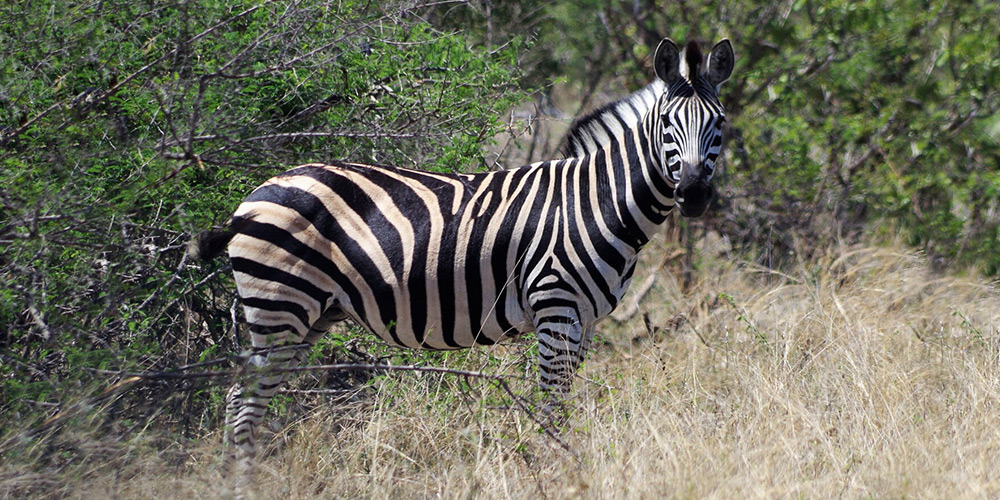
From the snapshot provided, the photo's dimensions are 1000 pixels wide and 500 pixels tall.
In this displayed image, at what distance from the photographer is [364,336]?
575 centimetres

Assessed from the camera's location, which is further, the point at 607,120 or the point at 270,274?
the point at 607,120

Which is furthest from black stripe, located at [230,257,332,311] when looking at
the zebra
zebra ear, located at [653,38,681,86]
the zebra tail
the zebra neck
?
zebra ear, located at [653,38,681,86]

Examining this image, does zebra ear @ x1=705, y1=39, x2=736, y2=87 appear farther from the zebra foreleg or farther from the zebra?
the zebra foreleg

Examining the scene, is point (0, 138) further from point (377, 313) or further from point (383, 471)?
point (383, 471)

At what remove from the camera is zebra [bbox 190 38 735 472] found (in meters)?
4.63

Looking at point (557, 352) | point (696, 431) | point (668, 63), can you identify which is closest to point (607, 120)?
point (668, 63)

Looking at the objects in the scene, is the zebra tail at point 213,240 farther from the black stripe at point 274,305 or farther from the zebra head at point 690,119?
the zebra head at point 690,119

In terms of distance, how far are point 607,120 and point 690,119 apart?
65cm

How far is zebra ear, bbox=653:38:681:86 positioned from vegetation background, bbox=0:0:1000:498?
1.44 meters

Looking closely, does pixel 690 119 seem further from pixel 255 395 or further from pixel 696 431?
pixel 255 395

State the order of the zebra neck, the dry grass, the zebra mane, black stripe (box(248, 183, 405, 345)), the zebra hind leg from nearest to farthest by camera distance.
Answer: the dry grass < the zebra hind leg < black stripe (box(248, 183, 405, 345)) < the zebra neck < the zebra mane

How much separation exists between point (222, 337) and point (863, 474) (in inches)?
137

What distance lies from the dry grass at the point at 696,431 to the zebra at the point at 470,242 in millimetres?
370

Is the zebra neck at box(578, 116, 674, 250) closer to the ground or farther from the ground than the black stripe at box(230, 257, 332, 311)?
closer to the ground
